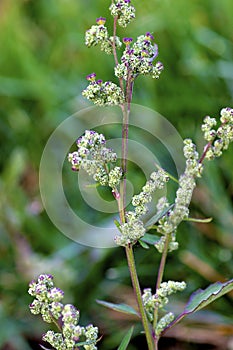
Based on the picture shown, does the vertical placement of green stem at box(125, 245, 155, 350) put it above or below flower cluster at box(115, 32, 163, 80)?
below

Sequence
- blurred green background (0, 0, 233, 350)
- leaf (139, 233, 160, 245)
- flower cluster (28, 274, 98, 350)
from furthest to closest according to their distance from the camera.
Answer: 1. blurred green background (0, 0, 233, 350)
2. leaf (139, 233, 160, 245)
3. flower cluster (28, 274, 98, 350)

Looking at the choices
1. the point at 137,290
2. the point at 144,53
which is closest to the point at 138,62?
the point at 144,53

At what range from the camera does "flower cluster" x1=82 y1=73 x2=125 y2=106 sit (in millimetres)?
544

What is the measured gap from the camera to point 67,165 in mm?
1576

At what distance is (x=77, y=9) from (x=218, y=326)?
4.05 feet

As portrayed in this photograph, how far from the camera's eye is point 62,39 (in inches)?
76.7

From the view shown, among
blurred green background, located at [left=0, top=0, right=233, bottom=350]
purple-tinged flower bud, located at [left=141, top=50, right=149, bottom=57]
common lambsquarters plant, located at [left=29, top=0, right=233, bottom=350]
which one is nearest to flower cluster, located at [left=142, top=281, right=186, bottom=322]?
common lambsquarters plant, located at [left=29, top=0, right=233, bottom=350]

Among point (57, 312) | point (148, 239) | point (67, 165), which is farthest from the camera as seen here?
point (67, 165)

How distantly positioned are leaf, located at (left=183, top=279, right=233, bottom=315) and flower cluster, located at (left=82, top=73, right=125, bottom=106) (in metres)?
0.22

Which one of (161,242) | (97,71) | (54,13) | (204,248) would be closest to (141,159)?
(204,248)

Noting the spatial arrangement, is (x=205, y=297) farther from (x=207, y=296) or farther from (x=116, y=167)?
(x=116, y=167)

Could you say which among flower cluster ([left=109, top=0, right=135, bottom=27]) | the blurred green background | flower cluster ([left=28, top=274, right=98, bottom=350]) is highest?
the blurred green background

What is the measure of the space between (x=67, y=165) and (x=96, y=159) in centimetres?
103

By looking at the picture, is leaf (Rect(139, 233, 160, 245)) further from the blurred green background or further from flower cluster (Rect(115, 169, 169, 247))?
the blurred green background
